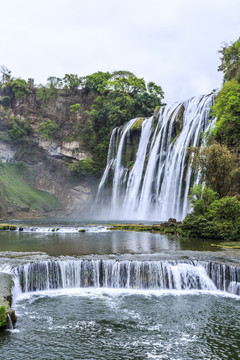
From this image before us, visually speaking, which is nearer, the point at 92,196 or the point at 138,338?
the point at 138,338

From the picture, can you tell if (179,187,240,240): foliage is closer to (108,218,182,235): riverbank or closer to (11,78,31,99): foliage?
(108,218,182,235): riverbank

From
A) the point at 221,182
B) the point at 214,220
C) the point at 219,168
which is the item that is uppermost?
the point at 219,168

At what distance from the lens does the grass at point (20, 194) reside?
3953 cm

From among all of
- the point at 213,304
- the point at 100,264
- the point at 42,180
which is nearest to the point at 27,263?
the point at 100,264

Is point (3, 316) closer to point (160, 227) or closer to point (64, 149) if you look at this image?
point (160, 227)

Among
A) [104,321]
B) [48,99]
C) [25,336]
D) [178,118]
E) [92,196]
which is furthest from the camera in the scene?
[48,99]

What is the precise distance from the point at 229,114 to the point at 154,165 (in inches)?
518

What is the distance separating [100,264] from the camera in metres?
10.8

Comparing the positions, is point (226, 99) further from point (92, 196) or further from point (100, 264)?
point (92, 196)

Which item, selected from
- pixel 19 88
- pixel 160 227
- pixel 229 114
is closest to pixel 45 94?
pixel 19 88

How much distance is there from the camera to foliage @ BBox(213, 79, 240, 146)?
21.4 metres

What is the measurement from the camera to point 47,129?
48.3 meters

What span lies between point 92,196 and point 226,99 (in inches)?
1122

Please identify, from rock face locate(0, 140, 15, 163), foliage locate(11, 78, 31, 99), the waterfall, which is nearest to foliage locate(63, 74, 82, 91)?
foliage locate(11, 78, 31, 99)
